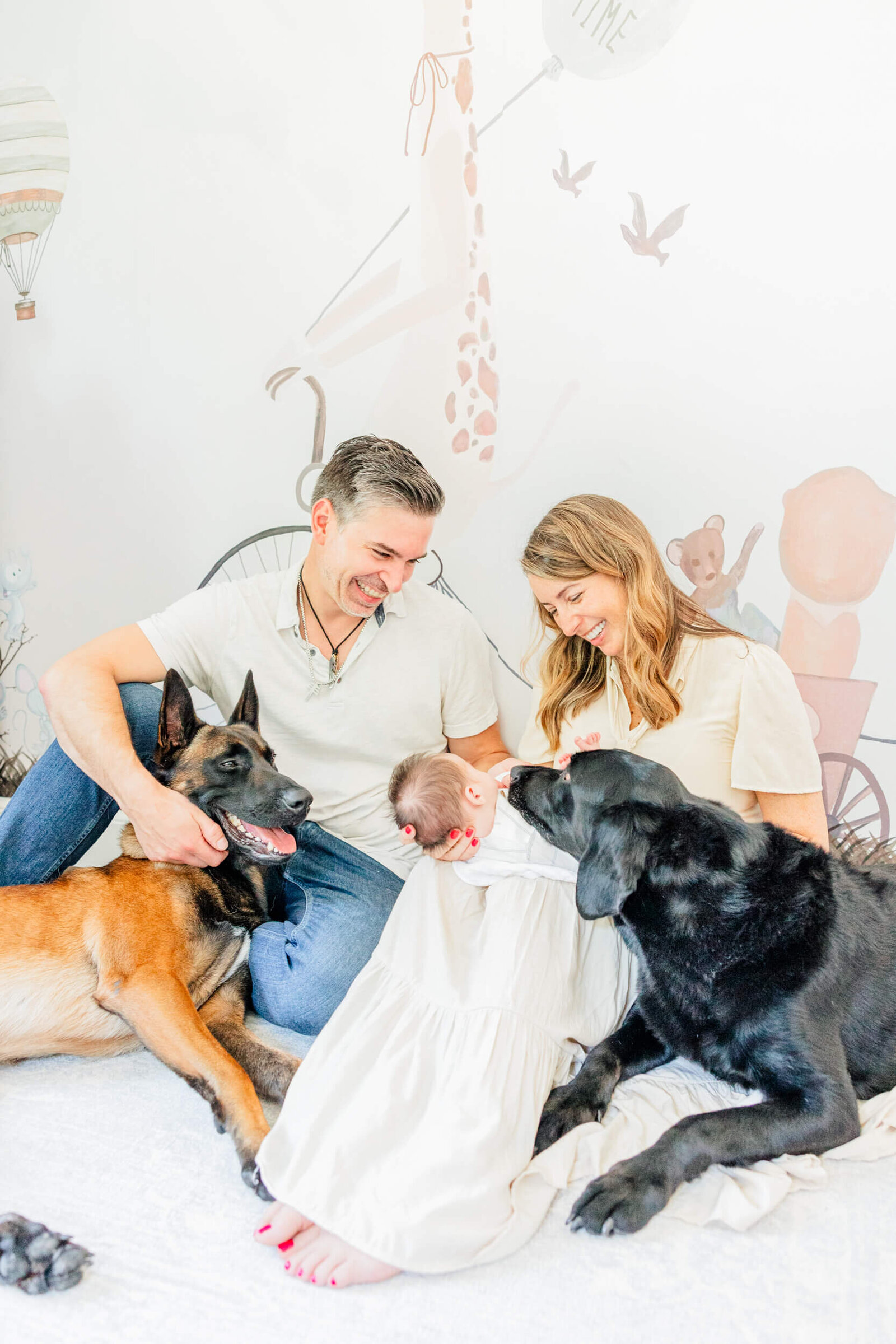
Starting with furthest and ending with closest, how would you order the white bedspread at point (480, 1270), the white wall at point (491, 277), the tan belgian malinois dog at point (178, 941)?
1. the white wall at point (491, 277)
2. the tan belgian malinois dog at point (178, 941)
3. the white bedspread at point (480, 1270)

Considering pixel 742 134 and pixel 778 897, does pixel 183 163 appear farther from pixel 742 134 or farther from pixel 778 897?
pixel 778 897

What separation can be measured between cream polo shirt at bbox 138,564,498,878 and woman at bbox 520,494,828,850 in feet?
1.26

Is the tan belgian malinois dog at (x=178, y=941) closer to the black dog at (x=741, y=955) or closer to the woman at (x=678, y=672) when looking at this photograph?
the black dog at (x=741, y=955)

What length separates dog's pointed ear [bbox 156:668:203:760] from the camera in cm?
188

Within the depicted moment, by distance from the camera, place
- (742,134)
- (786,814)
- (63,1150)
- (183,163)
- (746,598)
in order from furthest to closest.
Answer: (183,163), (746,598), (742,134), (786,814), (63,1150)

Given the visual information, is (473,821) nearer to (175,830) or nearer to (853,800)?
(175,830)

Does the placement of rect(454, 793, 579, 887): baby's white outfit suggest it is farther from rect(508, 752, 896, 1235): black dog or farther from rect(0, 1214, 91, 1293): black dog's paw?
rect(0, 1214, 91, 1293): black dog's paw

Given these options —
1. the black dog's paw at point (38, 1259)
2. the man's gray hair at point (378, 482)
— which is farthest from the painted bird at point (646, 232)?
the black dog's paw at point (38, 1259)

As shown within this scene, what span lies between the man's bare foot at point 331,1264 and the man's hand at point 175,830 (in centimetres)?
81

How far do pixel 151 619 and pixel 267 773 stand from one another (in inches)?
20.4

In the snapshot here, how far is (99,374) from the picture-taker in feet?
9.41

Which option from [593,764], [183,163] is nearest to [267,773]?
[593,764]

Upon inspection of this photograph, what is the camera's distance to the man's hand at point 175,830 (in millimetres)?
1831

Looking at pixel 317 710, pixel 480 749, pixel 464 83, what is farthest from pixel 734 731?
pixel 464 83
